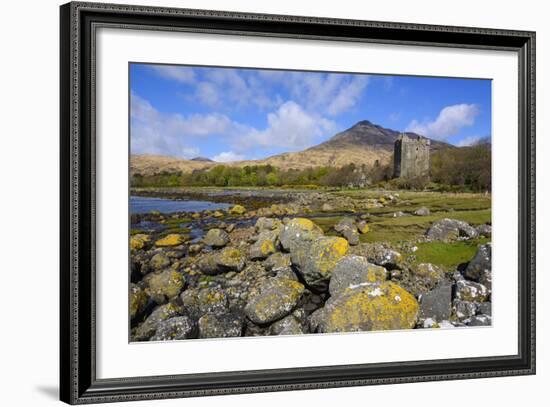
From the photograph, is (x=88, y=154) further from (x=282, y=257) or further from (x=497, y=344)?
(x=497, y=344)

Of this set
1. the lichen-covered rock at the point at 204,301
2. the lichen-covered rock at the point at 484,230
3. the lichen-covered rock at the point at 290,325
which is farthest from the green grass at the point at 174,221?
the lichen-covered rock at the point at 484,230

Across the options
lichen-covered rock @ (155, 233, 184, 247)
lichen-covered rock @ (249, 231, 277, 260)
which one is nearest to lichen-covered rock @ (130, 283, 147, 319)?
lichen-covered rock @ (155, 233, 184, 247)

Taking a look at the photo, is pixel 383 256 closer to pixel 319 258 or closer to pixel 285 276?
pixel 319 258

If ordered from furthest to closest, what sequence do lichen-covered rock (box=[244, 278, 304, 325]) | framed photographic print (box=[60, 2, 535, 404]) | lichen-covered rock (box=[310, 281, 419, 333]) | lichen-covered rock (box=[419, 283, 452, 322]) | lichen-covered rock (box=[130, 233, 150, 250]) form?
lichen-covered rock (box=[419, 283, 452, 322]) → lichen-covered rock (box=[310, 281, 419, 333]) → lichen-covered rock (box=[244, 278, 304, 325]) → lichen-covered rock (box=[130, 233, 150, 250]) → framed photographic print (box=[60, 2, 535, 404])

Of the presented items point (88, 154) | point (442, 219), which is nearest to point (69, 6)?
point (88, 154)

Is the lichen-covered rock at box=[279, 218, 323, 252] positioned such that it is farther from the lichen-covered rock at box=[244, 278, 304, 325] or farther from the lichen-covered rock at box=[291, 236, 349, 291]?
the lichen-covered rock at box=[244, 278, 304, 325]
